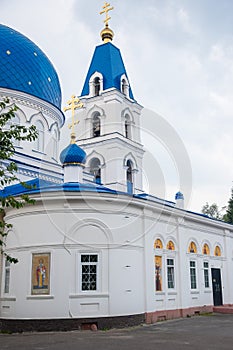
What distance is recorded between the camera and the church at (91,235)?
1157cm

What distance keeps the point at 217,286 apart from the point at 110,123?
934 centimetres

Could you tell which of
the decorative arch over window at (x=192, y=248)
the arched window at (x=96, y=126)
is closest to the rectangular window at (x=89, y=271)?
the decorative arch over window at (x=192, y=248)

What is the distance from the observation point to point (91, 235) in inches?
473

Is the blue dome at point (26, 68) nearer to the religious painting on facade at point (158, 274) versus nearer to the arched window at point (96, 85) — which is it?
the arched window at point (96, 85)

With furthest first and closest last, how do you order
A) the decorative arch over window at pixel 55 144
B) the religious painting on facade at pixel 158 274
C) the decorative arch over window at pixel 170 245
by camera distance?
the decorative arch over window at pixel 55 144 < the decorative arch over window at pixel 170 245 < the religious painting on facade at pixel 158 274

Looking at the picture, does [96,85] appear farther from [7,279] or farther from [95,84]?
[7,279]

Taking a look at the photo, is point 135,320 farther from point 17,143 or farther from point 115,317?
point 17,143

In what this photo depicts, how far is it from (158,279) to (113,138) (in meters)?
8.60

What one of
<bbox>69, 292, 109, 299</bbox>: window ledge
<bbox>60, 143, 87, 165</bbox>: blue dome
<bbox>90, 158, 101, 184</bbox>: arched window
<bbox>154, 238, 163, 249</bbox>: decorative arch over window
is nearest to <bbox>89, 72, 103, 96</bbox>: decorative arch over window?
<bbox>90, 158, 101, 184</bbox>: arched window

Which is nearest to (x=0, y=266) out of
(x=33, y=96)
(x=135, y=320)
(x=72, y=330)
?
(x=72, y=330)

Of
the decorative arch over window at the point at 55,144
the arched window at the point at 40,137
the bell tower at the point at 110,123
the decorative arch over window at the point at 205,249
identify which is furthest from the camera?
the bell tower at the point at 110,123

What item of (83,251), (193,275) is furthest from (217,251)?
(83,251)

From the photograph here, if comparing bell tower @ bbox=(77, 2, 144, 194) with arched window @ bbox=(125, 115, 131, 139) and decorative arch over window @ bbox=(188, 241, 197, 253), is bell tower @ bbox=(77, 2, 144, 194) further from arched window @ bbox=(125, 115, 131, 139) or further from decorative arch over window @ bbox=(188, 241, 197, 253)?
decorative arch over window @ bbox=(188, 241, 197, 253)

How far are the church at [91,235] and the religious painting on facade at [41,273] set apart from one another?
1.1 inches
